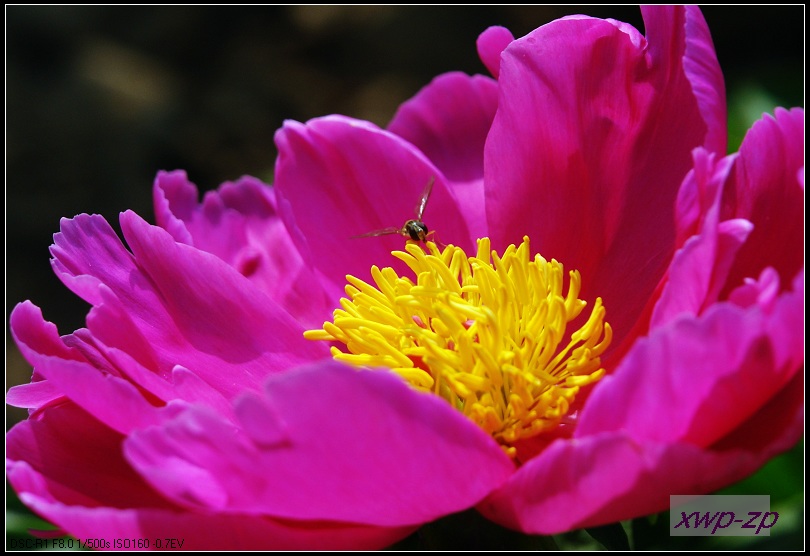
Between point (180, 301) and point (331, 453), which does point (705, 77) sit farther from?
point (180, 301)

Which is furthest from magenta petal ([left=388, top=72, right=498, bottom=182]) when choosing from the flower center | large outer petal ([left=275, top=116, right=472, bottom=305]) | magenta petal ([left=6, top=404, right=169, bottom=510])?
magenta petal ([left=6, top=404, right=169, bottom=510])

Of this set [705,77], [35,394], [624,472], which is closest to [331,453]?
[624,472]

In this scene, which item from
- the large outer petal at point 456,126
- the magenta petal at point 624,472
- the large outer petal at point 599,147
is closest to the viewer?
the magenta petal at point 624,472

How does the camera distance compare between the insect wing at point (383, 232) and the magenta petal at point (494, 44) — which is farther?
the insect wing at point (383, 232)

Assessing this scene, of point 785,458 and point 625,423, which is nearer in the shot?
point 625,423

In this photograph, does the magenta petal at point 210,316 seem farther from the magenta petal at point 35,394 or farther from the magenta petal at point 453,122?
the magenta petal at point 453,122

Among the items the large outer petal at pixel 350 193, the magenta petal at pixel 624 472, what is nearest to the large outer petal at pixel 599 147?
the large outer petal at pixel 350 193

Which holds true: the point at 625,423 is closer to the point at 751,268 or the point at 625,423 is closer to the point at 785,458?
the point at 751,268

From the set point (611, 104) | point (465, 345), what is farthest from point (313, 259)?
point (611, 104)
